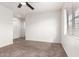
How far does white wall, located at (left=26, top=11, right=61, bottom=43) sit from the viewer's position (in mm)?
6996

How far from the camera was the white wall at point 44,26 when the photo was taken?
6996 millimetres

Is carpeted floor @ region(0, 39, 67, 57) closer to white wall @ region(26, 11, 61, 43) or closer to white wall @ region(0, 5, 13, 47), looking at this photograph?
white wall @ region(0, 5, 13, 47)

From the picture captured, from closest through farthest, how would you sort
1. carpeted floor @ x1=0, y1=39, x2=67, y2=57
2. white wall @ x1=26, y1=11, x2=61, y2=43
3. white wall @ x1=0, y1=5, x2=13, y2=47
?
carpeted floor @ x1=0, y1=39, x2=67, y2=57
white wall @ x1=0, y1=5, x2=13, y2=47
white wall @ x1=26, y1=11, x2=61, y2=43

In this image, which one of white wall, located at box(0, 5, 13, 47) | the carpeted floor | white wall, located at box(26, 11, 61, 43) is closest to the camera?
the carpeted floor

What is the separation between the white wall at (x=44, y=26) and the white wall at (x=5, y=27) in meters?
2.16

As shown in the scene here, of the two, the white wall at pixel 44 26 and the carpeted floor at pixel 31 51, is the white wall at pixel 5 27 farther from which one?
the white wall at pixel 44 26

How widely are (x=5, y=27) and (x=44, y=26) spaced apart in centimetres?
303

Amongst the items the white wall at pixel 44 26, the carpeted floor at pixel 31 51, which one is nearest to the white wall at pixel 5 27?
the carpeted floor at pixel 31 51

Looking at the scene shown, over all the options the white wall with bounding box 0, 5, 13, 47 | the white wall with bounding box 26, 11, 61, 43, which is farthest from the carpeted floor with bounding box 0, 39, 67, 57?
the white wall with bounding box 26, 11, 61, 43

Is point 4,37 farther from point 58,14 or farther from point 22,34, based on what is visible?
point 22,34

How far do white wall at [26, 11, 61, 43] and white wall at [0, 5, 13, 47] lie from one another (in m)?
2.16

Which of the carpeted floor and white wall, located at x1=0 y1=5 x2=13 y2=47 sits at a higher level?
white wall, located at x1=0 y1=5 x2=13 y2=47

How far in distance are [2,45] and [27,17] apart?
3.64 m

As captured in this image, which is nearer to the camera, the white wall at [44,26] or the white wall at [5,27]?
the white wall at [5,27]
